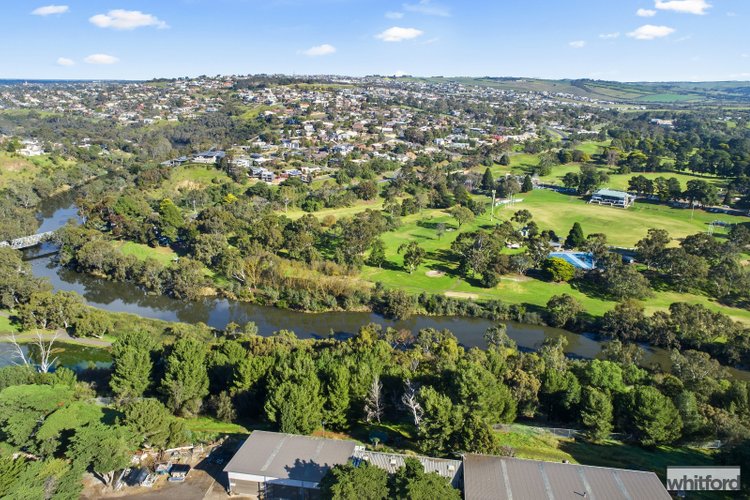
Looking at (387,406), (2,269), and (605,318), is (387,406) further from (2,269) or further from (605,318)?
(2,269)

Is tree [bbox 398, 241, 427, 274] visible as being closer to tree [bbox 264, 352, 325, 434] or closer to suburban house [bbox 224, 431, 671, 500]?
tree [bbox 264, 352, 325, 434]

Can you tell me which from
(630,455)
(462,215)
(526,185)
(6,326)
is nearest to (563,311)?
(630,455)

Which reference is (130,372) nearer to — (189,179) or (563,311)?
(563,311)

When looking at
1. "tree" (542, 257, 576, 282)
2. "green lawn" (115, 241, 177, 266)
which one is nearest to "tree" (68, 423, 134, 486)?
"green lawn" (115, 241, 177, 266)

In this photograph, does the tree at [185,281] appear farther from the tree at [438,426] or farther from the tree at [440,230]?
the tree at [438,426]

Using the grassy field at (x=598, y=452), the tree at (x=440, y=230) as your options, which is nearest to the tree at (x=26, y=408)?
the grassy field at (x=598, y=452)
